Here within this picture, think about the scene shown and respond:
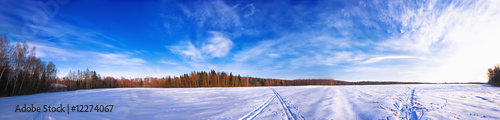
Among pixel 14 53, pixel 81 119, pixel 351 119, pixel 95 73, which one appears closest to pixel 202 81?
pixel 95 73

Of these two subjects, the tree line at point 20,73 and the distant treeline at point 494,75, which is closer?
the tree line at point 20,73

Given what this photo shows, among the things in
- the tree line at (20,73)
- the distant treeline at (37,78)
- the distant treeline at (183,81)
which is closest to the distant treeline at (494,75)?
the distant treeline at (37,78)

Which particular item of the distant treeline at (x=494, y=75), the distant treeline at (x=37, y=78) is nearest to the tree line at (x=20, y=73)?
the distant treeline at (x=37, y=78)

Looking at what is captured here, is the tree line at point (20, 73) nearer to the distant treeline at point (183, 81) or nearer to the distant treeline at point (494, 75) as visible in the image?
the distant treeline at point (183, 81)

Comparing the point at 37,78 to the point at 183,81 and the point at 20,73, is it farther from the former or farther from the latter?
the point at 183,81

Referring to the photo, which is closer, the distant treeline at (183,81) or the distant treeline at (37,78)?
the distant treeline at (37,78)

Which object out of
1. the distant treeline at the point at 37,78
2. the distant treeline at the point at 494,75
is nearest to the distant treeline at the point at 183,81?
the distant treeline at the point at 37,78

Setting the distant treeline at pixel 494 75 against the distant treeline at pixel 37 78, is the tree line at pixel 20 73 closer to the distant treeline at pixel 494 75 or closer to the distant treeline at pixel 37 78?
the distant treeline at pixel 37 78

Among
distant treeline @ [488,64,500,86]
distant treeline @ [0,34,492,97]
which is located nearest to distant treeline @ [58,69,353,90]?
distant treeline @ [0,34,492,97]

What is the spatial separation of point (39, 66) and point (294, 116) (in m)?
33.7

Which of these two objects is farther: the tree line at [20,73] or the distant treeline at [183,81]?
the distant treeline at [183,81]

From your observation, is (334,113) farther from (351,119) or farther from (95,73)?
(95,73)

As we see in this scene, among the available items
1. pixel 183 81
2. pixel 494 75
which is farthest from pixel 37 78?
pixel 494 75

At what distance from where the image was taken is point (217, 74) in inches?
1754
